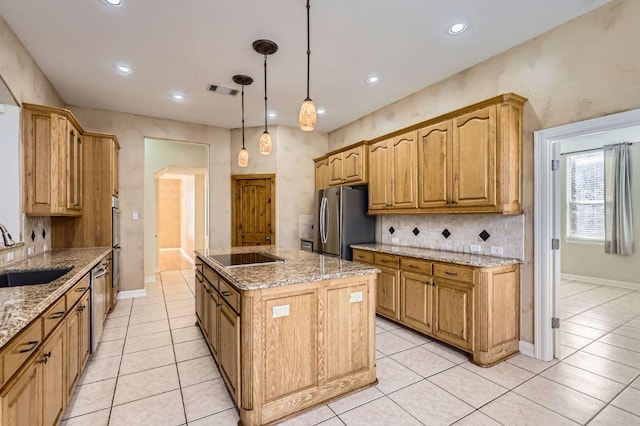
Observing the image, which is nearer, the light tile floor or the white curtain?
the light tile floor

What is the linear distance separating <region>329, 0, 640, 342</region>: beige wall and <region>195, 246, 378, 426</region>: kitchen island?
178cm

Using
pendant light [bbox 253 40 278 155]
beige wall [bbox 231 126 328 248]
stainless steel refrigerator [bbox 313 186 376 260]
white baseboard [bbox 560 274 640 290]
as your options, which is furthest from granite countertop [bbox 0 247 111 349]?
white baseboard [bbox 560 274 640 290]

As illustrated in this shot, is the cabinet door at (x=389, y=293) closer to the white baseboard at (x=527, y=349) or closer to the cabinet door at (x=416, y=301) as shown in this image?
the cabinet door at (x=416, y=301)

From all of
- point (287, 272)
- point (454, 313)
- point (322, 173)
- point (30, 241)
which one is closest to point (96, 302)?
point (30, 241)

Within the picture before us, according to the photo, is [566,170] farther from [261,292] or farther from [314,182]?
[261,292]

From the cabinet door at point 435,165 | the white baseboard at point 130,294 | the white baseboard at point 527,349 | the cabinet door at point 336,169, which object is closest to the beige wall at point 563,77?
the white baseboard at point 527,349

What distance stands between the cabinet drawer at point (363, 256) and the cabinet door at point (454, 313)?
104 centimetres

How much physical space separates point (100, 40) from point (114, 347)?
297cm

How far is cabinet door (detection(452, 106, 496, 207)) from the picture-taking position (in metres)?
2.80

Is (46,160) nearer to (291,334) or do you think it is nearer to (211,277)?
(211,277)

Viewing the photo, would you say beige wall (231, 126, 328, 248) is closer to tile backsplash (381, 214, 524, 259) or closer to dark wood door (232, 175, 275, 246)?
dark wood door (232, 175, 275, 246)

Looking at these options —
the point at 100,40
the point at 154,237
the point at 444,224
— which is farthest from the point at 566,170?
the point at 154,237

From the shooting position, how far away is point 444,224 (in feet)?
11.9

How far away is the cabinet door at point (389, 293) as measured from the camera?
3484mm
